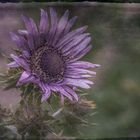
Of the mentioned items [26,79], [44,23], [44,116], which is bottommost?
[44,116]

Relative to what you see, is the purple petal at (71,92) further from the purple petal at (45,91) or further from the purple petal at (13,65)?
the purple petal at (13,65)

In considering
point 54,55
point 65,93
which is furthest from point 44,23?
point 65,93

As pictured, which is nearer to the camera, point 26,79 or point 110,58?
point 26,79

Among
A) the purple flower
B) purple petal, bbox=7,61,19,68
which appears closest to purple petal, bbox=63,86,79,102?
the purple flower

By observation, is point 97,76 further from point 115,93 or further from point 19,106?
point 19,106

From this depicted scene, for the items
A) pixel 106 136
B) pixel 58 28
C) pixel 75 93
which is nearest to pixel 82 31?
pixel 58 28

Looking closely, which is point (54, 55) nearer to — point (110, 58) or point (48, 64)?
point (48, 64)
